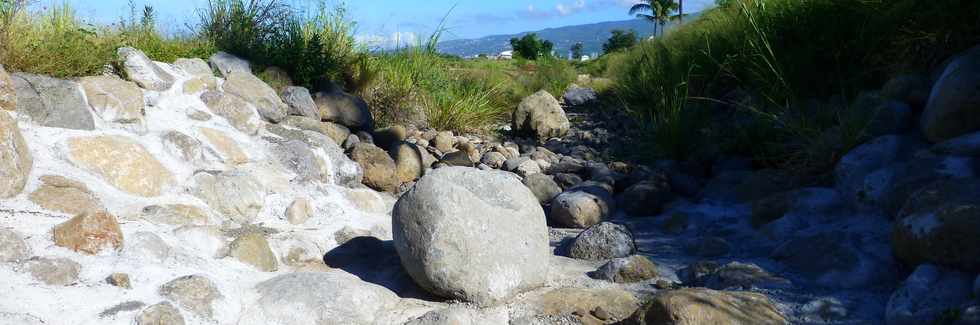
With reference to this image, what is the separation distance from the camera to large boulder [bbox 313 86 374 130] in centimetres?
725

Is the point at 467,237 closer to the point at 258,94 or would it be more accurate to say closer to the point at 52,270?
the point at 52,270

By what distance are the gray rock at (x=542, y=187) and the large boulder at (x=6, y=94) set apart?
388 cm

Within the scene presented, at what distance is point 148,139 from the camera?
Answer: 17.3 ft

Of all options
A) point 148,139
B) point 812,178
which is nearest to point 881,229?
point 812,178

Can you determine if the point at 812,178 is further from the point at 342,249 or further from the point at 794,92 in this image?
the point at 342,249

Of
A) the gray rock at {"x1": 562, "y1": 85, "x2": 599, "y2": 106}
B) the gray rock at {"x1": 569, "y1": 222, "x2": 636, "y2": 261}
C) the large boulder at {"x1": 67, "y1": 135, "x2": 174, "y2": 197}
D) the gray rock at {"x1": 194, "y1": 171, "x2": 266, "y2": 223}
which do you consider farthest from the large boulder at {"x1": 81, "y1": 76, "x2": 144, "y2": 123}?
the gray rock at {"x1": 562, "y1": 85, "x2": 599, "y2": 106}

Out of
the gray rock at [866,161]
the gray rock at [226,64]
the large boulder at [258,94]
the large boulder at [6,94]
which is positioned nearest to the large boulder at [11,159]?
the large boulder at [6,94]

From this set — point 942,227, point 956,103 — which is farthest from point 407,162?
point 942,227

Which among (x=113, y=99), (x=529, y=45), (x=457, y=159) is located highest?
(x=113, y=99)

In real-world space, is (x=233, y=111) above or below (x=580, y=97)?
above

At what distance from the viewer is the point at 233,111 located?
20.0ft

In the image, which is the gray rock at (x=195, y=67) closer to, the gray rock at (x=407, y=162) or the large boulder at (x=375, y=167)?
the large boulder at (x=375, y=167)

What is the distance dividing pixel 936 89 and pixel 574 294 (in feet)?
9.94

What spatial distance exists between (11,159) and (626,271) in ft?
10.9
